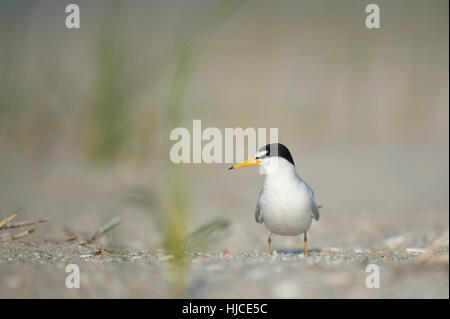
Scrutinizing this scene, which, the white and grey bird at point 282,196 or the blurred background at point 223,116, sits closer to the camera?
the white and grey bird at point 282,196

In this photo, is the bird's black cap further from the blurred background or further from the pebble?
the pebble

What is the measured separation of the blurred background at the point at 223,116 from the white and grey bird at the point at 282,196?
0.36m

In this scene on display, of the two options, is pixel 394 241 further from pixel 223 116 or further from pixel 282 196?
pixel 223 116

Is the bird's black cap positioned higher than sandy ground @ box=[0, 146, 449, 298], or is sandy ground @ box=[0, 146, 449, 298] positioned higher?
the bird's black cap

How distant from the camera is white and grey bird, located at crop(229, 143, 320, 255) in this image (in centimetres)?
293

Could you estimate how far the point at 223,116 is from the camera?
31.1 feet

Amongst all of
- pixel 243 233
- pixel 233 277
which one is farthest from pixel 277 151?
pixel 243 233

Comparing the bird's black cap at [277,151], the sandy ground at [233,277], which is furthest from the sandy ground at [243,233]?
the bird's black cap at [277,151]

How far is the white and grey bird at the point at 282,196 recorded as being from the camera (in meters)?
2.93

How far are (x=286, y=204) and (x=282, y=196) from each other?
0.16 ft

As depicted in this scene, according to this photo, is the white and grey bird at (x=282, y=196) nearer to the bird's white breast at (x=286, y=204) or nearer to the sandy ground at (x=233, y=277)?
the bird's white breast at (x=286, y=204)

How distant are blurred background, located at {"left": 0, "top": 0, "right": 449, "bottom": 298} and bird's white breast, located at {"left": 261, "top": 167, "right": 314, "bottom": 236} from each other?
359 millimetres

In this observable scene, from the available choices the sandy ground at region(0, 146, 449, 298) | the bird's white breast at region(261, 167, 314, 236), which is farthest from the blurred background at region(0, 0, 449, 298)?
the bird's white breast at region(261, 167, 314, 236)
